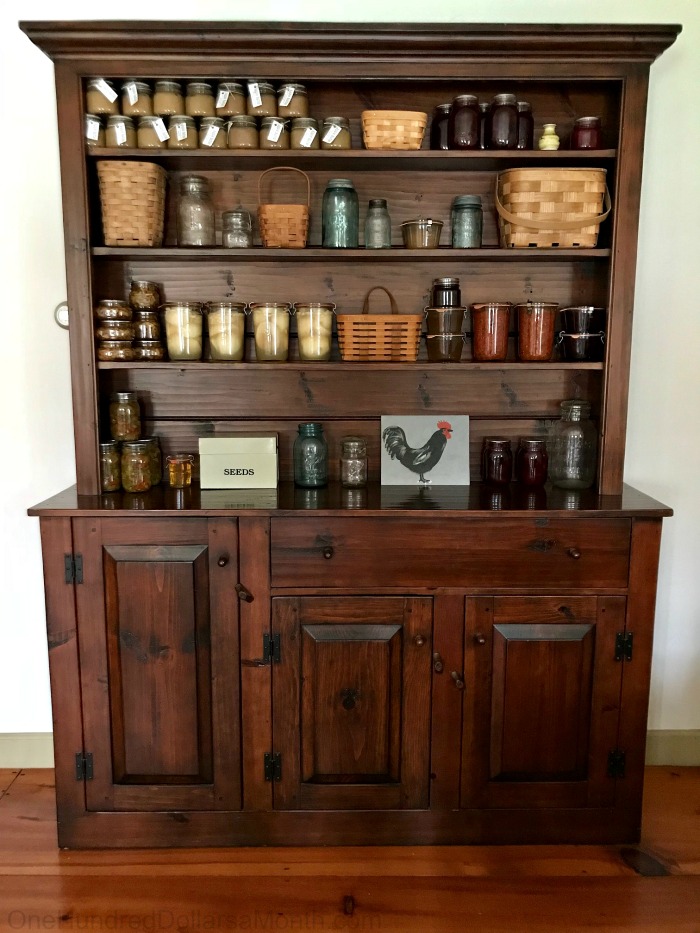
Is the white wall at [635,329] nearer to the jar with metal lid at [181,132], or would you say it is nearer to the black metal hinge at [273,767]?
the jar with metal lid at [181,132]

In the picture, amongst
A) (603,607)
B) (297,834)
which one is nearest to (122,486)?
(297,834)

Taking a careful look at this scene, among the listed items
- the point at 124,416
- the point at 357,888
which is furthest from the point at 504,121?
the point at 357,888

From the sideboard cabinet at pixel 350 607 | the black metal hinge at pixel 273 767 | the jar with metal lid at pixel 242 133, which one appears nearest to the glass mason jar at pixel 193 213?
the sideboard cabinet at pixel 350 607

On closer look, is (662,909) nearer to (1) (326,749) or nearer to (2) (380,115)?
(1) (326,749)

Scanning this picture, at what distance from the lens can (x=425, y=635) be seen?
6.15 feet

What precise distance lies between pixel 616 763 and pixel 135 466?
1533mm

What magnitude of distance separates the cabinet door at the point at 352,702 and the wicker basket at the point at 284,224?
0.96 m

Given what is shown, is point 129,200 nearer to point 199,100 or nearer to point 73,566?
point 199,100

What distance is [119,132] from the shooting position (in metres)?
1.88

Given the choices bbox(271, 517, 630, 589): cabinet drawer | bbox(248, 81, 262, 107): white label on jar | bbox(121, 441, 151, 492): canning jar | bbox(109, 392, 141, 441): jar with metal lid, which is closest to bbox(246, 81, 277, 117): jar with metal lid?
bbox(248, 81, 262, 107): white label on jar

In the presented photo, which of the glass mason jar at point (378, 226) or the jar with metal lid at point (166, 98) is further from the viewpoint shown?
the glass mason jar at point (378, 226)

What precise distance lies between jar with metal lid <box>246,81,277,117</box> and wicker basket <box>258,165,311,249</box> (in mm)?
140

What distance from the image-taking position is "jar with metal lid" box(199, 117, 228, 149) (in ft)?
6.27

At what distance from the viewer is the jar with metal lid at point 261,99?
1893mm
